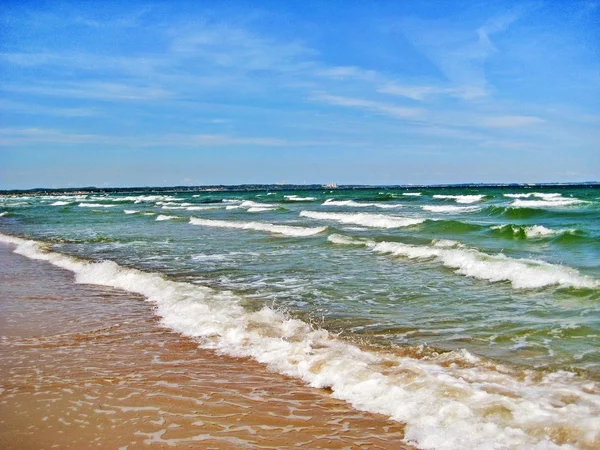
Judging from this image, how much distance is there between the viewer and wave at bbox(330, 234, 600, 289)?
389 inches

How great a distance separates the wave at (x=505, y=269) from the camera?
988cm

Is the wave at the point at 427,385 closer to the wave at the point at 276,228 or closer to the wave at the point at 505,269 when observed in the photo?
the wave at the point at 505,269

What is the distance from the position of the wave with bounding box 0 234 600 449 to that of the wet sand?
0.78ft

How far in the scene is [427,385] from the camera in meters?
4.78

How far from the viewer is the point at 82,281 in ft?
38.1

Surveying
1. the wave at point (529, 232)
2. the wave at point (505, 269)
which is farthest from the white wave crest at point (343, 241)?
the wave at point (529, 232)

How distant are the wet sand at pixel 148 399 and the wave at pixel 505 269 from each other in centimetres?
658

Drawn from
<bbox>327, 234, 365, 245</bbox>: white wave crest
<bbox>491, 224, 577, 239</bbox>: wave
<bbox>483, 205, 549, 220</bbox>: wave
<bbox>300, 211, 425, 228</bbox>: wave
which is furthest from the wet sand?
<bbox>483, 205, 549, 220</bbox>: wave

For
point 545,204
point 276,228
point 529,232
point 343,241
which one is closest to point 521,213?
point 545,204

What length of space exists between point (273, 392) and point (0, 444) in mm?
2237

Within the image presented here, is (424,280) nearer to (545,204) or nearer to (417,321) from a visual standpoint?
(417,321)

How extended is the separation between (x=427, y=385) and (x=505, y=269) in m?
7.20

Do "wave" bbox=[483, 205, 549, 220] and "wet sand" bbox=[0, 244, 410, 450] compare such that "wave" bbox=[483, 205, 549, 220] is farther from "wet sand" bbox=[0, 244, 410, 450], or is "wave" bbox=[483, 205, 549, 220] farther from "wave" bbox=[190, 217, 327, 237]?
"wet sand" bbox=[0, 244, 410, 450]

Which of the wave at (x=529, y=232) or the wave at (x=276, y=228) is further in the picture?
the wave at (x=276, y=228)
